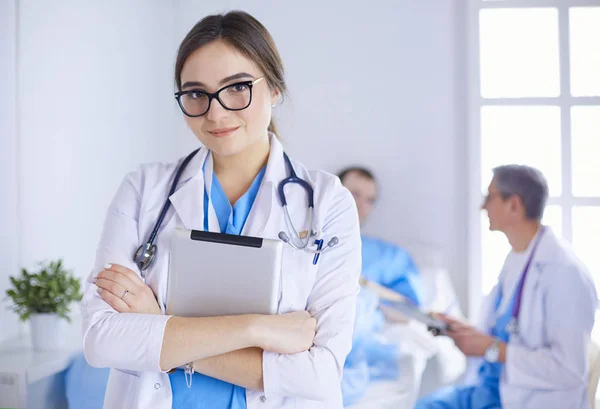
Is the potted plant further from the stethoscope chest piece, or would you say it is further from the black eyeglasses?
the black eyeglasses

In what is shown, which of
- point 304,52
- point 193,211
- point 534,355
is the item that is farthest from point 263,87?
point 304,52

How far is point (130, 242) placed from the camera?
101 centimetres

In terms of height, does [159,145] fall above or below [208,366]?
above

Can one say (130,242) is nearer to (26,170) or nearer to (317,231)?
(317,231)

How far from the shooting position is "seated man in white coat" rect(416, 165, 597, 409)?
61.7 inches

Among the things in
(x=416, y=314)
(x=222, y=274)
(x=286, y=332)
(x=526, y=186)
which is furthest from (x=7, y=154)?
(x=526, y=186)

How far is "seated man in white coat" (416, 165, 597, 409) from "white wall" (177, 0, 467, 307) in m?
0.47

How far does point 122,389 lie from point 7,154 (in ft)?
3.34

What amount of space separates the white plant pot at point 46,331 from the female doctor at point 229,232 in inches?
29.4

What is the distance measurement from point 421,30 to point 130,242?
1.56m

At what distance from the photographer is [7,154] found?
1760 mm

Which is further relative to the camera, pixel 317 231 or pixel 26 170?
pixel 26 170

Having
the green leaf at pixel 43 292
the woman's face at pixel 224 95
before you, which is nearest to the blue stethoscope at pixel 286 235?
the woman's face at pixel 224 95

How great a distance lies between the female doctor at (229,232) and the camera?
3.02 feet
